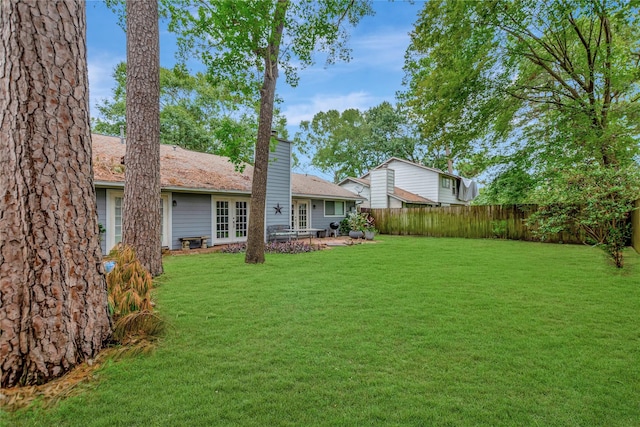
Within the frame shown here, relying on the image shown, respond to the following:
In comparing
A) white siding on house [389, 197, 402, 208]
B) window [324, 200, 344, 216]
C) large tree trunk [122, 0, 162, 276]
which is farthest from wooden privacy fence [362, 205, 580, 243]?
large tree trunk [122, 0, 162, 276]

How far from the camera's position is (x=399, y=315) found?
3604 millimetres

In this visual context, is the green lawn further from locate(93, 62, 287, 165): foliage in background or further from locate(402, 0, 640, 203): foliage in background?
locate(93, 62, 287, 165): foliage in background

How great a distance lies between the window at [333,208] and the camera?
16402 millimetres

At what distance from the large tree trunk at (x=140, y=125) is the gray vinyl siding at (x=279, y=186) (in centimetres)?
697

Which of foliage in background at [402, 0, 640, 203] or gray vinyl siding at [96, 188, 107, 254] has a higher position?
foliage in background at [402, 0, 640, 203]

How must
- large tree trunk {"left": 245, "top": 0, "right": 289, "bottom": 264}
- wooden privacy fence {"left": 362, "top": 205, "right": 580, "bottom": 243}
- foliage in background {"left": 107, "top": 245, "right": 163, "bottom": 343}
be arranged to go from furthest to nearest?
wooden privacy fence {"left": 362, "top": 205, "right": 580, "bottom": 243}, large tree trunk {"left": 245, "top": 0, "right": 289, "bottom": 264}, foliage in background {"left": 107, "top": 245, "right": 163, "bottom": 343}

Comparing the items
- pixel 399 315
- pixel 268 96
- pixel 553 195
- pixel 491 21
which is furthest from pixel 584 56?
pixel 399 315

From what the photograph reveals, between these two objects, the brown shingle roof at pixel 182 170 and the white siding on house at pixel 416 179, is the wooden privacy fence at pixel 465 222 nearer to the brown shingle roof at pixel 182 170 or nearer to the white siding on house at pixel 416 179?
the brown shingle roof at pixel 182 170

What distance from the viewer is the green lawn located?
1853mm

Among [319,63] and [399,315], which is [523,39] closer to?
[319,63]

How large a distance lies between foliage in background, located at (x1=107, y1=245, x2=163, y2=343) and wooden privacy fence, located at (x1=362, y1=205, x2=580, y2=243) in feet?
42.1

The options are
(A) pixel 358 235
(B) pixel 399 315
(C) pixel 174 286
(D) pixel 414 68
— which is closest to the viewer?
(B) pixel 399 315

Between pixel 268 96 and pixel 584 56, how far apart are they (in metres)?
9.83

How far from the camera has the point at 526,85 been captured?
10648 mm
